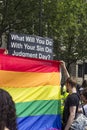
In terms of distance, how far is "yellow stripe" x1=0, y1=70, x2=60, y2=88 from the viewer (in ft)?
18.9

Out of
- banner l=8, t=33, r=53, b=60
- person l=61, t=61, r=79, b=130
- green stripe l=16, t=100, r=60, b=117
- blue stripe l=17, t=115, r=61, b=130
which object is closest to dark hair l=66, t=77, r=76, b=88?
person l=61, t=61, r=79, b=130

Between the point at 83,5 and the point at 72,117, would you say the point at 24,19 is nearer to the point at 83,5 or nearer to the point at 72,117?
the point at 83,5

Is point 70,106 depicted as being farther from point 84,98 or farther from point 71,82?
point 71,82

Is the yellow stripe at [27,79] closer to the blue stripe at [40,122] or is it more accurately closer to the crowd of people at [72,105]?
the crowd of people at [72,105]

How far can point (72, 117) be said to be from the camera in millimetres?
6859

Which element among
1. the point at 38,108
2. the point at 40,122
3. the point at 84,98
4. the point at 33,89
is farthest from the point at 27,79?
the point at 84,98

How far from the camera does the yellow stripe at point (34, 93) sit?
19.6ft

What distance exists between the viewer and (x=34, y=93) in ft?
20.8

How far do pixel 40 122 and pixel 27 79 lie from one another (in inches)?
26.9

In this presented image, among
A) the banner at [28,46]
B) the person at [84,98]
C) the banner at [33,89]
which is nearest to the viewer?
the banner at [33,89]

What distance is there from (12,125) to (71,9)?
2856 centimetres

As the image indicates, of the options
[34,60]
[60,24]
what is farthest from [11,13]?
[34,60]

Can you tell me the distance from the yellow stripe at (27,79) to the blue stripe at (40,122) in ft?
1.52

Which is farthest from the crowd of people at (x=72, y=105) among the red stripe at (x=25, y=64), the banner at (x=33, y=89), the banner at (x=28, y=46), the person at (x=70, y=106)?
the banner at (x=28, y=46)
